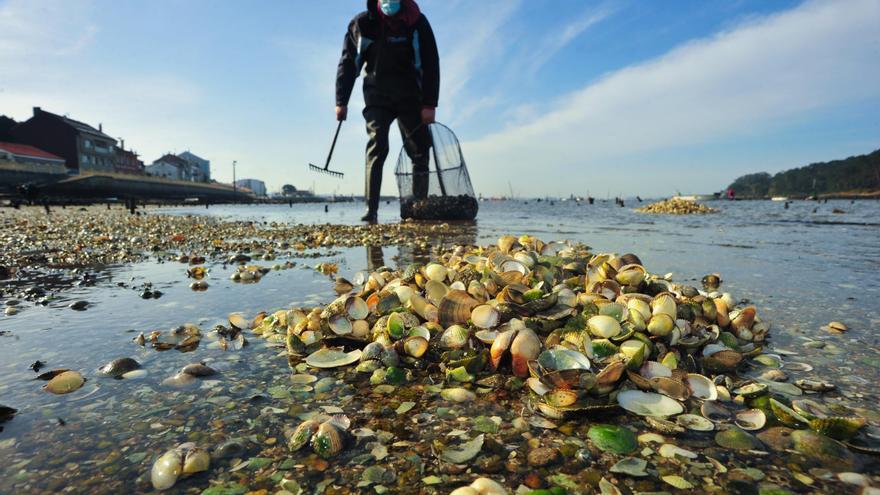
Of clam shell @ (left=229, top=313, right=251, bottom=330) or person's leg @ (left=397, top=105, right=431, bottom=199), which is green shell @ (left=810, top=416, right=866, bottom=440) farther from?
person's leg @ (left=397, top=105, right=431, bottom=199)

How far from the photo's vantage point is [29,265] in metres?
4.48

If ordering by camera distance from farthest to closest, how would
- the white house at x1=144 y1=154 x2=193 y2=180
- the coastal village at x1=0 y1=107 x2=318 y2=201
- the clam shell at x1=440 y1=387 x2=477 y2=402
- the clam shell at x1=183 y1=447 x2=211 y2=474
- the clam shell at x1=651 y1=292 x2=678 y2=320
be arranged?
the white house at x1=144 y1=154 x2=193 y2=180 → the coastal village at x1=0 y1=107 x2=318 y2=201 → the clam shell at x1=651 y1=292 x2=678 y2=320 → the clam shell at x1=440 y1=387 x2=477 y2=402 → the clam shell at x1=183 y1=447 x2=211 y2=474

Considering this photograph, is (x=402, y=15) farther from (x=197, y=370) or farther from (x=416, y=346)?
(x=197, y=370)

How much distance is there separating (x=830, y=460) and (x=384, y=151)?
8.35 m

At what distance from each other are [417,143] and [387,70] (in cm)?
188

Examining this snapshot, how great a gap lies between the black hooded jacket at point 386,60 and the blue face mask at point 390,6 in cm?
20

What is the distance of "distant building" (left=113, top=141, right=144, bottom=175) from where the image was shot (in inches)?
2758

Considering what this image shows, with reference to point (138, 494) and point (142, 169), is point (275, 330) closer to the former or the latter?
point (138, 494)

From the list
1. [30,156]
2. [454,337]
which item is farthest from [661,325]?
[30,156]

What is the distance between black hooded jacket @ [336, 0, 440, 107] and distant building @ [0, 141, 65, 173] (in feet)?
175

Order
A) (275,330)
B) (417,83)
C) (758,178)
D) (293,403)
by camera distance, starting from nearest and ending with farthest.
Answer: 1. (293,403)
2. (275,330)
3. (417,83)
4. (758,178)

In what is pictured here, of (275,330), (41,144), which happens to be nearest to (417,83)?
(275,330)

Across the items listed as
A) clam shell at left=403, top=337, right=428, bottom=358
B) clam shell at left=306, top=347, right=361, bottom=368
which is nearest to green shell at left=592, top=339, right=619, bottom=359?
clam shell at left=403, top=337, right=428, bottom=358

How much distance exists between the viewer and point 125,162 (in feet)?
244
